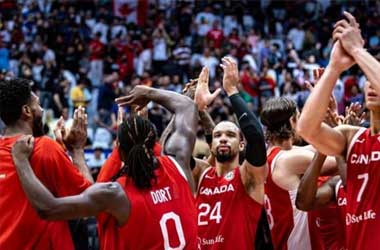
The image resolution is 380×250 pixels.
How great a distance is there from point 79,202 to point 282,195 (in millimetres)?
2125

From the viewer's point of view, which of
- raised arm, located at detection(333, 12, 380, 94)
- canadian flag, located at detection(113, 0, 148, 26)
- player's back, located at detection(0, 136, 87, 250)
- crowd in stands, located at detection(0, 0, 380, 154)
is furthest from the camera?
canadian flag, located at detection(113, 0, 148, 26)

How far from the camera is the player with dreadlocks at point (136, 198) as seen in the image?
500 cm

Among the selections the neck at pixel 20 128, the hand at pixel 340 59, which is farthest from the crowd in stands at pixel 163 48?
the hand at pixel 340 59

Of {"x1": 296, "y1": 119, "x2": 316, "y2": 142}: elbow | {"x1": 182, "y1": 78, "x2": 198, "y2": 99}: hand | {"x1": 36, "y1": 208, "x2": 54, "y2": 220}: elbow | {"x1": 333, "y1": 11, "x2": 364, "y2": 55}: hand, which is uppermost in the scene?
{"x1": 333, "y1": 11, "x2": 364, "y2": 55}: hand

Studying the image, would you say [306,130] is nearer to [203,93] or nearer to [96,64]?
[203,93]

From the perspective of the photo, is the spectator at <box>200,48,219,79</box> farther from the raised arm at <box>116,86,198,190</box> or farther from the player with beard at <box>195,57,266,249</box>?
A: the raised arm at <box>116,86,198,190</box>

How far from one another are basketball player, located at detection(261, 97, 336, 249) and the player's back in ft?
5.85

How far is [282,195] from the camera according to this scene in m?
6.59

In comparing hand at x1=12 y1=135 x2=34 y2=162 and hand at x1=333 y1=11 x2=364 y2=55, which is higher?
hand at x1=333 y1=11 x2=364 y2=55

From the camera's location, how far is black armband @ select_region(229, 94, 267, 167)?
231 inches

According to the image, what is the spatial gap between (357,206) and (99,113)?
14.8 meters

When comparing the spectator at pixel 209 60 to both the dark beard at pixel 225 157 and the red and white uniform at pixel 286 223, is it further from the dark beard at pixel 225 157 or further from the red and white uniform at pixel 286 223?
the red and white uniform at pixel 286 223

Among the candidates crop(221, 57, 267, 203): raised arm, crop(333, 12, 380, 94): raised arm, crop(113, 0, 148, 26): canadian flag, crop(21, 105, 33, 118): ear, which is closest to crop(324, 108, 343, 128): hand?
crop(221, 57, 267, 203): raised arm

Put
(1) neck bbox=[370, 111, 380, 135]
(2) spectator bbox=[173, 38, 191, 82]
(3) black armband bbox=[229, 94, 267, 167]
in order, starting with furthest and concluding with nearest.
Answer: (2) spectator bbox=[173, 38, 191, 82]
(3) black armband bbox=[229, 94, 267, 167]
(1) neck bbox=[370, 111, 380, 135]
